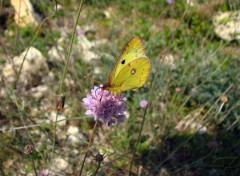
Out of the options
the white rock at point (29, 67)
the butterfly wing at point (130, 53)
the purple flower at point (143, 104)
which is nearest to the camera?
the butterfly wing at point (130, 53)

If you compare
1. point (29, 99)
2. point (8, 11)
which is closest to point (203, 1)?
point (8, 11)

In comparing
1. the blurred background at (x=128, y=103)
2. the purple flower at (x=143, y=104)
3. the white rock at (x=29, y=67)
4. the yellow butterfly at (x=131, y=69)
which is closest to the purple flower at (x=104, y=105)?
the yellow butterfly at (x=131, y=69)

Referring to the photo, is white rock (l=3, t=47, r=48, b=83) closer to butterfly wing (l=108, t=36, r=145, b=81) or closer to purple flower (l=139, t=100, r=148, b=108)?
purple flower (l=139, t=100, r=148, b=108)

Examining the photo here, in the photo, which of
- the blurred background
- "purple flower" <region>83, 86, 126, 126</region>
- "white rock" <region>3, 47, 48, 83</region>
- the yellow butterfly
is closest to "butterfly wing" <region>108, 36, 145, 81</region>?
the yellow butterfly

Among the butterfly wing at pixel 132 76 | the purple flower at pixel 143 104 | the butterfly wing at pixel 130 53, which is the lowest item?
the butterfly wing at pixel 132 76

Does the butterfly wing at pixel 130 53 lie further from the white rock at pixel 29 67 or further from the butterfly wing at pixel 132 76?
the white rock at pixel 29 67

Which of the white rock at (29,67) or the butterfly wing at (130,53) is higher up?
the white rock at (29,67)
